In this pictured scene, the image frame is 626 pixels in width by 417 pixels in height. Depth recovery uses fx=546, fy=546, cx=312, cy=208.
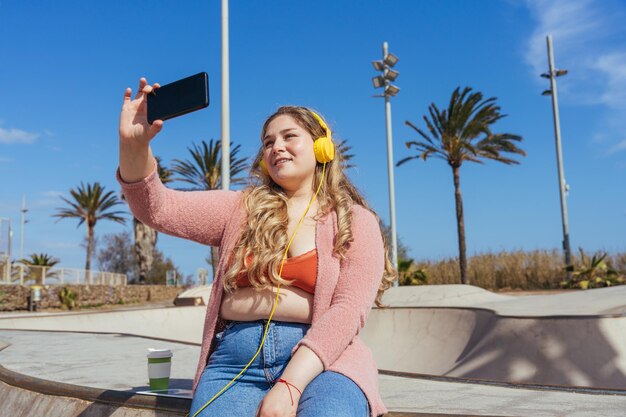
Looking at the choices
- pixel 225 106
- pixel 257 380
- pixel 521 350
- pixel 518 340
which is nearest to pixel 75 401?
pixel 257 380

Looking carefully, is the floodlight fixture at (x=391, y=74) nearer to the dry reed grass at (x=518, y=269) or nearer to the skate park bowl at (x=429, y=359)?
the skate park bowl at (x=429, y=359)

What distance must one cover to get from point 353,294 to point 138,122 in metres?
1.08

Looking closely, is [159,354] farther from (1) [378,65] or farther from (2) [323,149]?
(1) [378,65]

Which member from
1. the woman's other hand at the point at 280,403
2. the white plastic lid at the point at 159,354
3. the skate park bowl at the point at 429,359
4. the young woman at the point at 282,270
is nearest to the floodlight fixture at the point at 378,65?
the skate park bowl at the point at 429,359

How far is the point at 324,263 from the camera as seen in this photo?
228 centimetres

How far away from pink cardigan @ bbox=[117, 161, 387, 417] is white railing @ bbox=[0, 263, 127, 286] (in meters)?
24.6

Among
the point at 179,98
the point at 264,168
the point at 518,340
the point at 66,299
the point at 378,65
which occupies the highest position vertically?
the point at 378,65

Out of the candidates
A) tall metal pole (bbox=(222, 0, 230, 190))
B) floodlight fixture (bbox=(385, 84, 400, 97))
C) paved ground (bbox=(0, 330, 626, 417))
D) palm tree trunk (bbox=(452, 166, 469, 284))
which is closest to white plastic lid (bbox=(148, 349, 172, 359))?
paved ground (bbox=(0, 330, 626, 417))

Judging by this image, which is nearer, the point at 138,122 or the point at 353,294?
the point at 138,122

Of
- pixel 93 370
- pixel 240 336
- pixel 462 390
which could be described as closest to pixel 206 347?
pixel 240 336

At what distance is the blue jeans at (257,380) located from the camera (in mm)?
1943

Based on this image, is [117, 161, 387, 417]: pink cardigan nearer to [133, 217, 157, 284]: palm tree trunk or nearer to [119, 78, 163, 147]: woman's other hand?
[119, 78, 163, 147]: woman's other hand

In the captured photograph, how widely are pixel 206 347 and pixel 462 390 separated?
2.57 meters

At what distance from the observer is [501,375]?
7.31 metres
